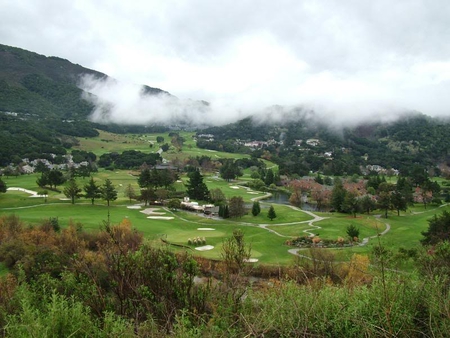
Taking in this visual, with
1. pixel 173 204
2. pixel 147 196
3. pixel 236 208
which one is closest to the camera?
pixel 236 208

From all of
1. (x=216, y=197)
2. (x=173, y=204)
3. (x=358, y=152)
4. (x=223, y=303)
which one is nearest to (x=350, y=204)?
(x=216, y=197)

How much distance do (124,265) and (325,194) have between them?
2627 inches

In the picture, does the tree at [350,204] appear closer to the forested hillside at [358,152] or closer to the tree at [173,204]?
the tree at [173,204]

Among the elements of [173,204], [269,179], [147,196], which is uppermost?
[269,179]

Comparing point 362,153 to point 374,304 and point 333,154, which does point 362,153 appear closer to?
point 333,154

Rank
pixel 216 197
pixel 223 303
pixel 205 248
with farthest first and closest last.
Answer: pixel 216 197, pixel 205 248, pixel 223 303

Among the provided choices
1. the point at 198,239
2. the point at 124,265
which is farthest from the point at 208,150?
the point at 124,265

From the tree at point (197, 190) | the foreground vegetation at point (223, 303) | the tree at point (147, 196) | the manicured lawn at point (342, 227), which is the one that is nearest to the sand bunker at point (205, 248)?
the foreground vegetation at point (223, 303)

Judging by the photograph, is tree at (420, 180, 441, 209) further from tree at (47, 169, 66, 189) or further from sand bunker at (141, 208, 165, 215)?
tree at (47, 169, 66, 189)

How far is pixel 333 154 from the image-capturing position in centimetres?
16425

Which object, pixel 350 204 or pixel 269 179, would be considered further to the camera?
pixel 269 179

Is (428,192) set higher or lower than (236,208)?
higher

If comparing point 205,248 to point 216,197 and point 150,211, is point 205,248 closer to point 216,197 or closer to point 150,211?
point 150,211

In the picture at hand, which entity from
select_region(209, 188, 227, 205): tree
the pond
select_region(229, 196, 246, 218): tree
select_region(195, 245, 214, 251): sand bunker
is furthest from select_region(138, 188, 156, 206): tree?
select_region(195, 245, 214, 251): sand bunker
